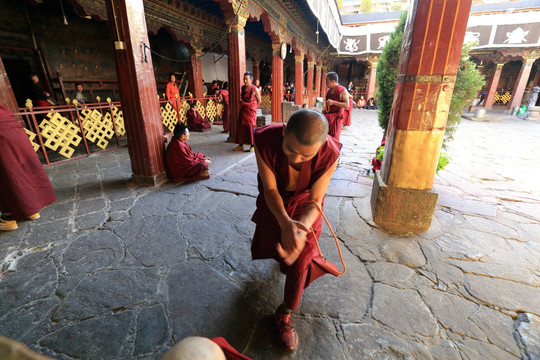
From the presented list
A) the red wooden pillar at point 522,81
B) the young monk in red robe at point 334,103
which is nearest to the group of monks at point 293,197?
the young monk in red robe at point 334,103

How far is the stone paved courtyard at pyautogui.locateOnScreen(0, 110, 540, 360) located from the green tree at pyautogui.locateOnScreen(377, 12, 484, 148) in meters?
1.28

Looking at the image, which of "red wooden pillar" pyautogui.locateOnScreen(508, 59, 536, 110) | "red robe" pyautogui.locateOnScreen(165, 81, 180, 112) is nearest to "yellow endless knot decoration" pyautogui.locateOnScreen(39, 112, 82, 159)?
"red robe" pyautogui.locateOnScreen(165, 81, 180, 112)

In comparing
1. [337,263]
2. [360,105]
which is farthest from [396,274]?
[360,105]

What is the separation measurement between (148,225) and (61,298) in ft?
3.49

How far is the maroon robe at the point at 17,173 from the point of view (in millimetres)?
2705

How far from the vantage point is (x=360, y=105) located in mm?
20109

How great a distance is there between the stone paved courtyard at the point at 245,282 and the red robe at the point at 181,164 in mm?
545

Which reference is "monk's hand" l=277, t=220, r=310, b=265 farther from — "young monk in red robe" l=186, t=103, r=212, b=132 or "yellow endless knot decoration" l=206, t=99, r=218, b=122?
"yellow endless knot decoration" l=206, t=99, r=218, b=122

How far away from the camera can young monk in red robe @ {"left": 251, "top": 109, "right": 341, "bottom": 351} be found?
1434mm

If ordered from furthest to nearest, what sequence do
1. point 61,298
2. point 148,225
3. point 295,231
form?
point 148,225 → point 61,298 → point 295,231

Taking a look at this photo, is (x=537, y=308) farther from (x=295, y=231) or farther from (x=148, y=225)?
(x=148, y=225)

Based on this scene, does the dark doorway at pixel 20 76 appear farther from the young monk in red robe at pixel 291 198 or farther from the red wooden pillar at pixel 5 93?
the young monk in red robe at pixel 291 198

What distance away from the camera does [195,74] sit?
10.0 m

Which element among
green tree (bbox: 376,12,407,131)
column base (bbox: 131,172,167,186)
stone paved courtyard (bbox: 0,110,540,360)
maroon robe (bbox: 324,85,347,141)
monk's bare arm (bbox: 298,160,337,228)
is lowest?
stone paved courtyard (bbox: 0,110,540,360)
